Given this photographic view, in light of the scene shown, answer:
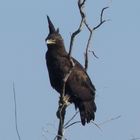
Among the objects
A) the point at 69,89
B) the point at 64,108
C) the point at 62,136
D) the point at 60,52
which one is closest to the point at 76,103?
the point at 69,89

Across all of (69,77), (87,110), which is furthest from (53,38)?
(87,110)

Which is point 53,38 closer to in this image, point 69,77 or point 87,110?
point 69,77

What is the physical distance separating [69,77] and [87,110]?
1.00 meters

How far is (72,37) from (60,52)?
458 cm

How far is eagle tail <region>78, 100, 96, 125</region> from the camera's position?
1046 centimetres

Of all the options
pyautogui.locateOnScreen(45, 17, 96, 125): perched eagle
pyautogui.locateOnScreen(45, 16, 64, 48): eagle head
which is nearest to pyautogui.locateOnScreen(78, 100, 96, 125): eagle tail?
pyautogui.locateOnScreen(45, 17, 96, 125): perched eagle

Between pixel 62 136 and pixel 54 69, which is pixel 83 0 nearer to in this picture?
pixel 62 136

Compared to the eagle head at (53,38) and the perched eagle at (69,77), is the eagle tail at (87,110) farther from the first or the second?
the eagle head at (53,38)

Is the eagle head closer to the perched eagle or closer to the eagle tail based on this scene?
the perched eagle

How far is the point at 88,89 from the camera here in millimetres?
11734

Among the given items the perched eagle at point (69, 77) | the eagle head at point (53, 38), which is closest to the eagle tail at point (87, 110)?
the perched eagle at point (69, 77)

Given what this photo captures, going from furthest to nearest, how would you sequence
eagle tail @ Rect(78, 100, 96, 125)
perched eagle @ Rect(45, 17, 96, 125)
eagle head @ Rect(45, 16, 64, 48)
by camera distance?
1. perched eagle @ Rect(45, 17, 96, 125)
2. eagle head @ Rect(45, 16, 64, 48)
3. eagle tail @ Rect(78, 100, 96, 125)

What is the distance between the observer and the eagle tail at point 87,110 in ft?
34.3

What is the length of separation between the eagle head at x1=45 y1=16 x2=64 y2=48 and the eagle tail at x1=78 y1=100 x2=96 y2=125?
1.30 m
